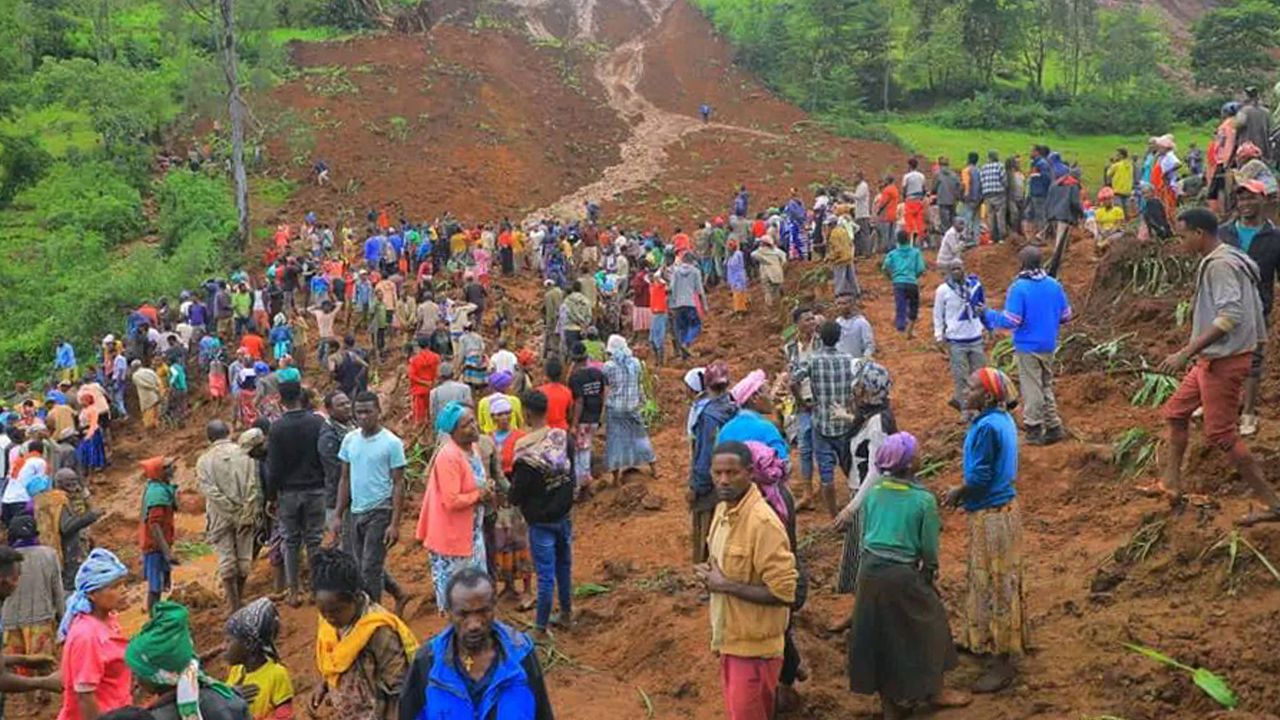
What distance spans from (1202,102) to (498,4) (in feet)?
105

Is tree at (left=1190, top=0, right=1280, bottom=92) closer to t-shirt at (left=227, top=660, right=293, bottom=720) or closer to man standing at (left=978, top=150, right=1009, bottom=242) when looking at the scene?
man standing at (left=978, top=150, right=1009, bottom=242)

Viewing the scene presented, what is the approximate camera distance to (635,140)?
40.6m

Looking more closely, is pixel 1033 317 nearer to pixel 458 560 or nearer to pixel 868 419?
pixel 868 419

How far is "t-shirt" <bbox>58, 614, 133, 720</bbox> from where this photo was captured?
4.98 meters

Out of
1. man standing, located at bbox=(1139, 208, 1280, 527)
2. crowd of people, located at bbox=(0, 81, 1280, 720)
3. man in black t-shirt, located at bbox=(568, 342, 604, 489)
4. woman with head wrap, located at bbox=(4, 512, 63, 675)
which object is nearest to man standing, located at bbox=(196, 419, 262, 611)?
crowd of people, located at bbox=(0, 81, 1280, 720)

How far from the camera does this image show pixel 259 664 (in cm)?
474

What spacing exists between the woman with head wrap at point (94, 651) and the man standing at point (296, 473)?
9.43 feet

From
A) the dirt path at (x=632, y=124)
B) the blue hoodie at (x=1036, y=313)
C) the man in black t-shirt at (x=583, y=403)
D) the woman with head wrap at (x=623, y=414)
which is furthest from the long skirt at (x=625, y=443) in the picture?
the dirt path at (x=632, y=124)

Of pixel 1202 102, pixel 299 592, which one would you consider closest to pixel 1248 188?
pixel 299 592

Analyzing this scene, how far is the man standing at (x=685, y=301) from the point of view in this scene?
15.6m

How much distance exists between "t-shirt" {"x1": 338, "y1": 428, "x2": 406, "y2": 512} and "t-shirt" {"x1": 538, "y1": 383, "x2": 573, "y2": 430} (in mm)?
2116

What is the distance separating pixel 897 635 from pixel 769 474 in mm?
1035

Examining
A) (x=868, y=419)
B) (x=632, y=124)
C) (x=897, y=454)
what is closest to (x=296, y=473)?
(x=868, y=419)

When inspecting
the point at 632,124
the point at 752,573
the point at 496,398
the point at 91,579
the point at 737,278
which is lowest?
the point at 737,278
